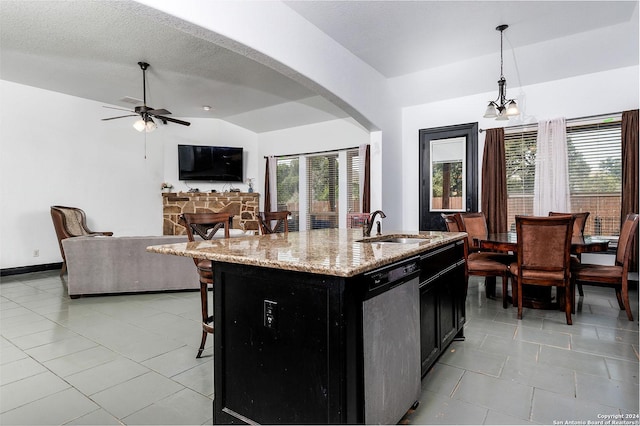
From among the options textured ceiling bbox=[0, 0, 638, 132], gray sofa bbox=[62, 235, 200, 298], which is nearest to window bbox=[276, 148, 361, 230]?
textured ceiling bbox=[0, 0, 638, 132]

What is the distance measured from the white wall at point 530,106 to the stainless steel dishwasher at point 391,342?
3.90 m

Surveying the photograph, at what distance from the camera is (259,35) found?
3.05m

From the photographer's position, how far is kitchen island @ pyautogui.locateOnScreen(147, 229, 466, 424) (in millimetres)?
1303

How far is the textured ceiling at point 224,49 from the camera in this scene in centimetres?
338

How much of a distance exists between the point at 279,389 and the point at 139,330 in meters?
2.13

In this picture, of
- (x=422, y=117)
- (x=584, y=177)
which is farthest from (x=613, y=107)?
(x=422, y=117)

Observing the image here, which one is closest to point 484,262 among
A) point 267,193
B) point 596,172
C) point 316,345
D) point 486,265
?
point 486,265

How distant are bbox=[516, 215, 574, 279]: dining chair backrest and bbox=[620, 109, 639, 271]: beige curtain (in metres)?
2.06

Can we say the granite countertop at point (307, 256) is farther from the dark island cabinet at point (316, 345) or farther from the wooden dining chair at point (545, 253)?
the wooden dining chair at point (545, 253)

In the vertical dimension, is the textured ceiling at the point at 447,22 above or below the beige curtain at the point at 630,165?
above

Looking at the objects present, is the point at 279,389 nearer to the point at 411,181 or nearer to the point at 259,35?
the point at 259,35

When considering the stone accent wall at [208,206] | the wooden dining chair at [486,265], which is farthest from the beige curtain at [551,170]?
the stone accent wall at [208,206]

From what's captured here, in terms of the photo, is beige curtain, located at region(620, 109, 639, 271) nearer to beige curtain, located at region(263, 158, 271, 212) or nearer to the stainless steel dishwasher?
the stainless steel dishwasher

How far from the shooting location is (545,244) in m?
3.13
